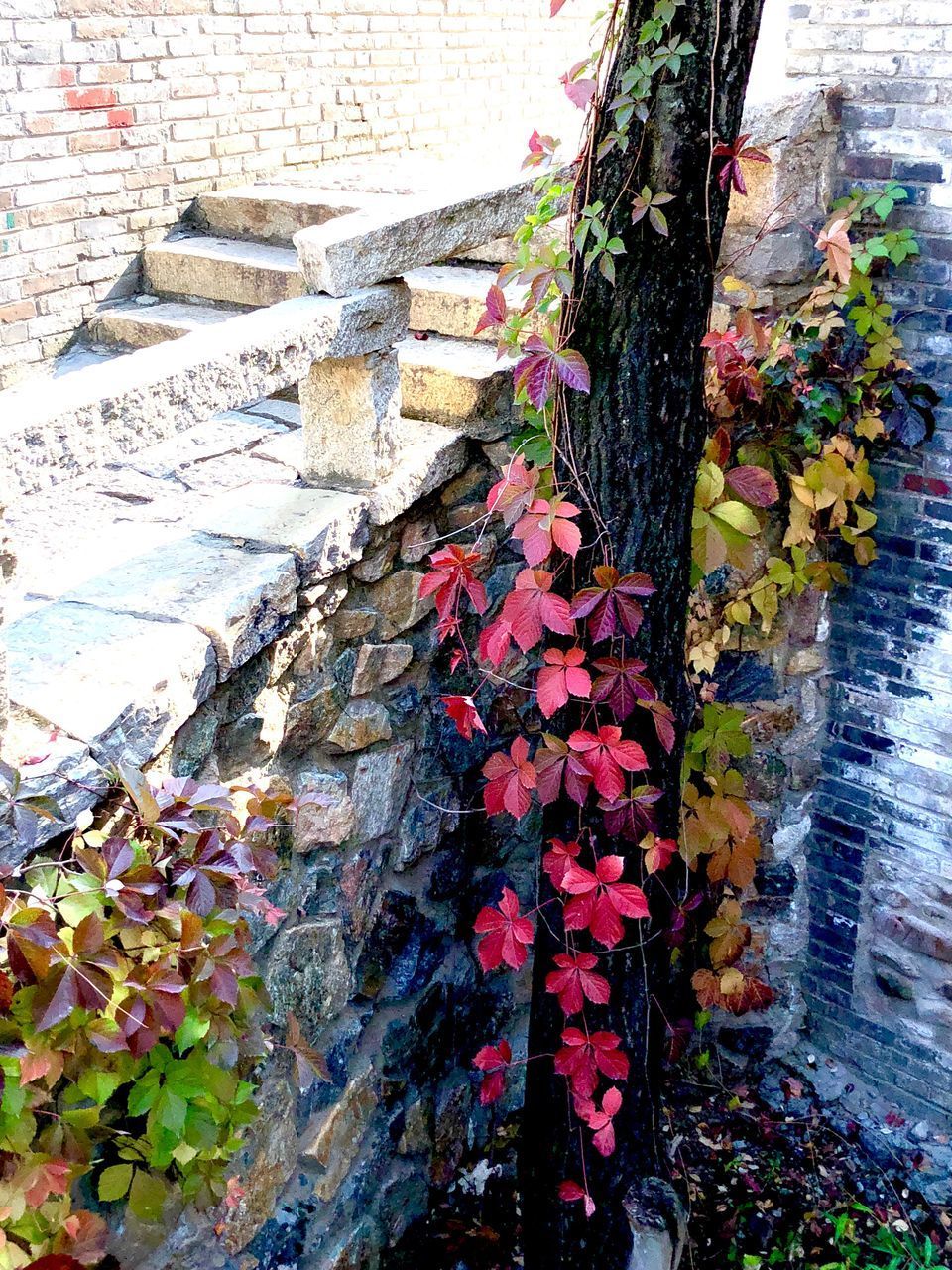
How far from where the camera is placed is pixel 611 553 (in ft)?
7.48

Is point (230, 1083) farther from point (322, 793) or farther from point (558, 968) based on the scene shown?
point (558, 968)

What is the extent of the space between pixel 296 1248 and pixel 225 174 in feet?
13.0

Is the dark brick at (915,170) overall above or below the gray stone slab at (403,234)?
above

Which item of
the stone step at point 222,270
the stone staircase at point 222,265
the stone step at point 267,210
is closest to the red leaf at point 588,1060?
the stone staircase at point 222,265

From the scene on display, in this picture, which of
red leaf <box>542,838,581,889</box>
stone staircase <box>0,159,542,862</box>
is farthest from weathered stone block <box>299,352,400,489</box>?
red leaf <box>542,838,581,889</box>

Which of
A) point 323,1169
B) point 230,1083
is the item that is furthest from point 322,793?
point 323,1169

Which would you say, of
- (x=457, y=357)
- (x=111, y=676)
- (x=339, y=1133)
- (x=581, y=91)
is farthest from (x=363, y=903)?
(x=581, y=91)

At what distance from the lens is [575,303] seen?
216 centimetres

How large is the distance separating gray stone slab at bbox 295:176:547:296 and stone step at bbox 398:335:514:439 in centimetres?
29

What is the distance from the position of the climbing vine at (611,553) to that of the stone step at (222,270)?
159cm

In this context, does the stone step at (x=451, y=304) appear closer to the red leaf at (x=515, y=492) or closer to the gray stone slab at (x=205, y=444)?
the gray stone slab at (x=205, y=444)

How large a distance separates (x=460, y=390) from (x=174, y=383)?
924 millimetres

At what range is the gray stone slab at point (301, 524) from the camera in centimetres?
230

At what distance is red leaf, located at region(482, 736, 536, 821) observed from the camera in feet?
7.56
